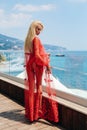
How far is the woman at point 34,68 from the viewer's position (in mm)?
4105

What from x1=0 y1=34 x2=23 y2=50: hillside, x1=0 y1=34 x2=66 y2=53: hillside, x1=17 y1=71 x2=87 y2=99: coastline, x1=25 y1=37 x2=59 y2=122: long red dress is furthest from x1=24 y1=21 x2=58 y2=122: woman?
x1=0 y1=34 x2=23 y2=50: hillside

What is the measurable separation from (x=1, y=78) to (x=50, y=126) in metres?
2.77

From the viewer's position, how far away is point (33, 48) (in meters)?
4.12

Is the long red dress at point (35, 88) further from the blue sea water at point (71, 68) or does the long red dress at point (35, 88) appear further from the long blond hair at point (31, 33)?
the blue sea water at point (71, 68)

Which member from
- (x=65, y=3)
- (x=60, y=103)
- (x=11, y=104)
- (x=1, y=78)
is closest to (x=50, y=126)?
(x=60, y=103)

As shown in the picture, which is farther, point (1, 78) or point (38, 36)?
point (1, 78)

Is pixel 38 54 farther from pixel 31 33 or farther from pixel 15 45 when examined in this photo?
pixel 15 45

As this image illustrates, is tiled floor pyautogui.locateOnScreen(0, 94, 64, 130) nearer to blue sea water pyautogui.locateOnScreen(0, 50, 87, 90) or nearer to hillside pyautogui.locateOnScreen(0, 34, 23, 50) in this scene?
blue sea water pyautogui.locateOnScreen(0, 50, 87, 90)

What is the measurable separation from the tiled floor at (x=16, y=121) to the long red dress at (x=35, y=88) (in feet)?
0.31

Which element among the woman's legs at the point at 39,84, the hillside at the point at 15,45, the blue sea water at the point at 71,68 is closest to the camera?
A: the woman's legs at the point at 39,84

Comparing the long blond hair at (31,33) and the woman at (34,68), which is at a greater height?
the long blond hair at (31,33)

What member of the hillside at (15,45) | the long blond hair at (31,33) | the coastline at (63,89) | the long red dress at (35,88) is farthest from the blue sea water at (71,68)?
the long blond hair at (31,33)

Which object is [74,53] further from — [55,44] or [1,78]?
[1,78]

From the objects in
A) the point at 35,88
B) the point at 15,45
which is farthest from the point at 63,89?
the point at 15,45
